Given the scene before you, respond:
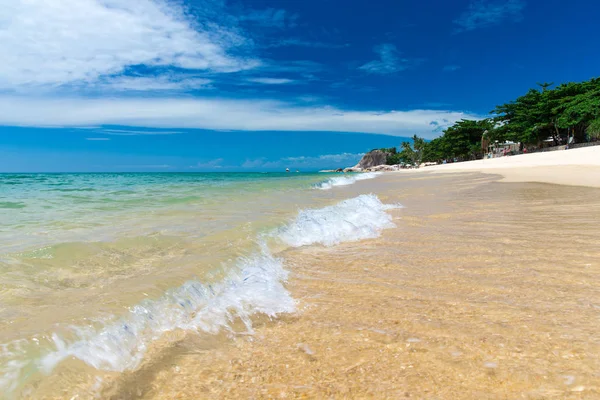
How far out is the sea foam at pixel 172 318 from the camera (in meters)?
2.04

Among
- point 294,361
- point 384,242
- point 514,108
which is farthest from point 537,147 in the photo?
point 294,361

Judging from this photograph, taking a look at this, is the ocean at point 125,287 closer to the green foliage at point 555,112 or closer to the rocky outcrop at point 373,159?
the green foliage at point 555,112

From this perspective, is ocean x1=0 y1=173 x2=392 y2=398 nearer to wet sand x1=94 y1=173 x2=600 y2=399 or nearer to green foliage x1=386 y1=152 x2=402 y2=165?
wet sand x1=94 y1=173 x2=600 y2=399

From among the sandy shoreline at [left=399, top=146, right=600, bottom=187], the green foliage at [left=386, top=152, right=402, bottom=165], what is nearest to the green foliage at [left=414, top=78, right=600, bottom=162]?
the sandy shoreline at [left=399, top=146, right=600, bottom=187]

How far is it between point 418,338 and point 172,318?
1946 millimetres

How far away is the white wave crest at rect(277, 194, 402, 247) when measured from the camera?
597 cm

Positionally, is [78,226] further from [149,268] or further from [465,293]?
[465,293]

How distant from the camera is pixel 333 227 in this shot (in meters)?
6.73

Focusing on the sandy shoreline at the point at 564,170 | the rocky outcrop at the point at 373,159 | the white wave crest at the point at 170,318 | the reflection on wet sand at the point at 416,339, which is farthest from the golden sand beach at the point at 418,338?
the rocky outcrop at the point at 373,159

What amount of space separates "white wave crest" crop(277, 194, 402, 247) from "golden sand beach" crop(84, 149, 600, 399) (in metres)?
1.55

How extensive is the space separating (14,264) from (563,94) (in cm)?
5871

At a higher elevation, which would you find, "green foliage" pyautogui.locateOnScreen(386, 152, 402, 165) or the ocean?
"green foliage" pyautogui.locateOnScreen(386, 152, 402, 165)

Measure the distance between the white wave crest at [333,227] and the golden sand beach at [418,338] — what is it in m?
1.55

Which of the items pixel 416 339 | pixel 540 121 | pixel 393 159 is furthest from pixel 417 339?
pixel 393 159
